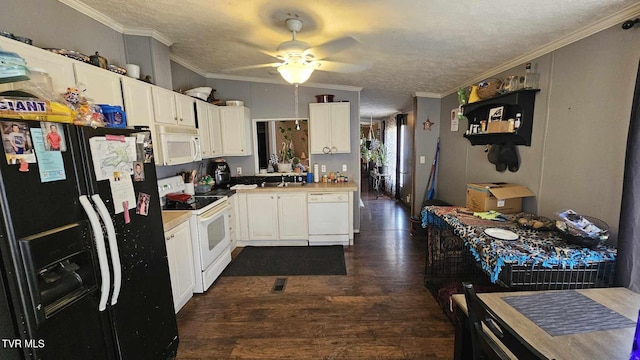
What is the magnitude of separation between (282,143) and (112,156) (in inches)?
118

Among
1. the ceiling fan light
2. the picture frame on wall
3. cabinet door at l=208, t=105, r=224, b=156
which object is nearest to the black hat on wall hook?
the picture frame on wall

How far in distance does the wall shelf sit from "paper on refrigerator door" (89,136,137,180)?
3.05 m

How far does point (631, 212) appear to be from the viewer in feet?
4.97

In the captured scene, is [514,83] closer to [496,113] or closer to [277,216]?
[496,113]

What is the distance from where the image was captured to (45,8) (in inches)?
68.9

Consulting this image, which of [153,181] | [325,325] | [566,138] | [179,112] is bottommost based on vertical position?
[325,325]

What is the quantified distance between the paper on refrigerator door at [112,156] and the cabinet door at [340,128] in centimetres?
284

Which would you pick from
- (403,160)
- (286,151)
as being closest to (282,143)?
(286,151)

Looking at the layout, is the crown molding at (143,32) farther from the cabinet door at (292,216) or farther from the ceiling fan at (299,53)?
the cabinet door at (292,216)

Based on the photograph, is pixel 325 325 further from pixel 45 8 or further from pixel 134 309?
pixel 45 8

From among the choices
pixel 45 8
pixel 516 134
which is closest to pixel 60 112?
pixel 45 8

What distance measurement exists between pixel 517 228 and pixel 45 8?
3.83m

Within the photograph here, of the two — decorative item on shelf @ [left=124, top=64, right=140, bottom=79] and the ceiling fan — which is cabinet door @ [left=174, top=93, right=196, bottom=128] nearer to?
decorative item on shelf @ [left=124, top=64, right=140, bottom=79]

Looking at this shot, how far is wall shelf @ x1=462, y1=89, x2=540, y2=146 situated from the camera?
2.34 m
